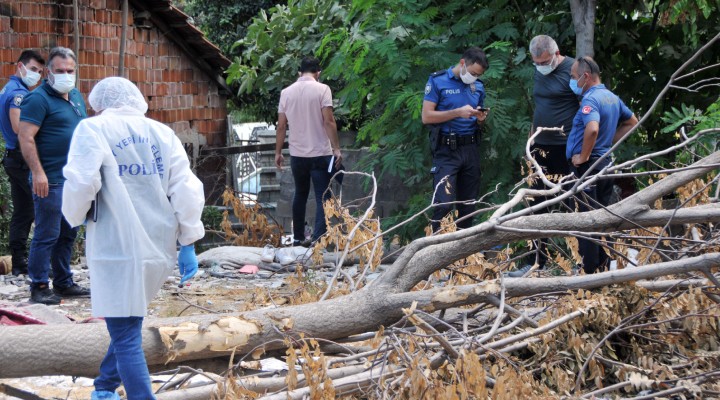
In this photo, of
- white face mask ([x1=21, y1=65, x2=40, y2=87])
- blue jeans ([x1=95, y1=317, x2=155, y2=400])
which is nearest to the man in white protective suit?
blue jeans ([x1=95, y1=317, x2=155, y2=400])

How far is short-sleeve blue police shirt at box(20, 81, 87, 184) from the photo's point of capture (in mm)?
6406

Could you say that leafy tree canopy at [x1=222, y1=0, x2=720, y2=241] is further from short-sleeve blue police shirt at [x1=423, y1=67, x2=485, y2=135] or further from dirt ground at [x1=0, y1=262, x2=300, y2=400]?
dirt ground at [x1=0, y1=262, x2=300, y2=400]

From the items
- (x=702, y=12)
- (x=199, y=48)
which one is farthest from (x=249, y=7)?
(x=702, y=12)

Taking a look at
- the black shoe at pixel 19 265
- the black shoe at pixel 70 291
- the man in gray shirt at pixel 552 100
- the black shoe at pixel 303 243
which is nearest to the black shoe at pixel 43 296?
the black shoe at pixel 70 291

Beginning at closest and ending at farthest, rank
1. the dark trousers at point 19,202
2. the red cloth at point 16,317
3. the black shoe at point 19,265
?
the red cloth at point 16,317 < the dark trousers at point 19,202 < the black shoe at point 19,265

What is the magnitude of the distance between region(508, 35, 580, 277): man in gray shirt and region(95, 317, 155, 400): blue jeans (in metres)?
3.67

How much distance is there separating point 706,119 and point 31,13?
7676mm

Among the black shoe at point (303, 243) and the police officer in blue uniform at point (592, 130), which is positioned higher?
the police officer in blue uniform at point (592, 130)

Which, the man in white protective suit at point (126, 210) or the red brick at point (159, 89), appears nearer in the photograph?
the man in white protective suit at point (126, 210)

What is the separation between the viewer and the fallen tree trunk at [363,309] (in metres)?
4.20

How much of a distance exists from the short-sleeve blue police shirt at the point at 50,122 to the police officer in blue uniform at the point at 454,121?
2663mm

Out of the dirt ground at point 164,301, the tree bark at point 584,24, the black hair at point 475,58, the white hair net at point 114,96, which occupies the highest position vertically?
the tree bark at point 584,24

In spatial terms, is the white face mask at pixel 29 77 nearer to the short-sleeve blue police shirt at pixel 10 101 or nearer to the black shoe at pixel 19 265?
the short-sleeve blue police shirt at pixel 10 101

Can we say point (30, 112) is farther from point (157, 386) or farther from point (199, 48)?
point (199, 48)
